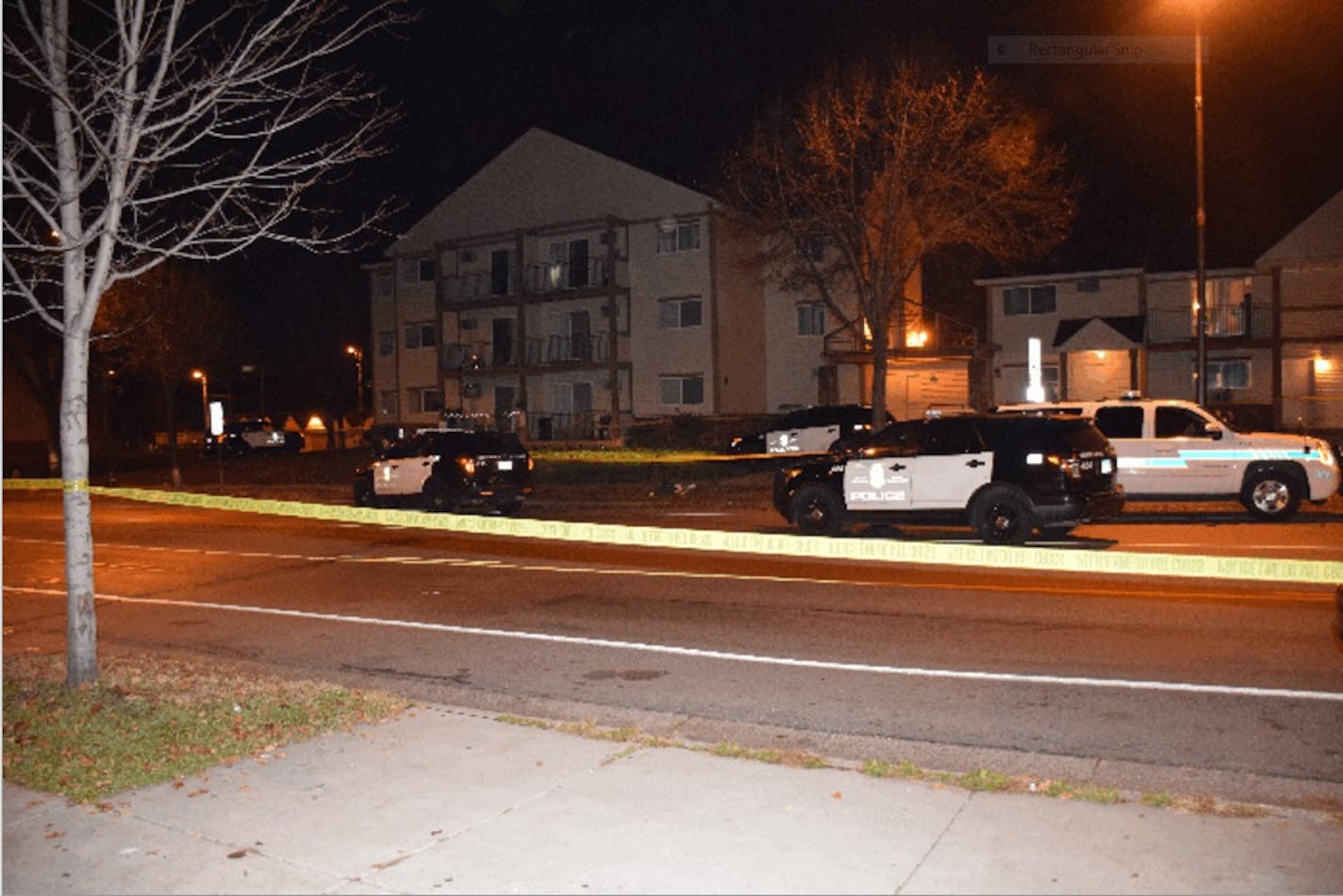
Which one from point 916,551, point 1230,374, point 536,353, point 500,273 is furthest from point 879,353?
point 500,273

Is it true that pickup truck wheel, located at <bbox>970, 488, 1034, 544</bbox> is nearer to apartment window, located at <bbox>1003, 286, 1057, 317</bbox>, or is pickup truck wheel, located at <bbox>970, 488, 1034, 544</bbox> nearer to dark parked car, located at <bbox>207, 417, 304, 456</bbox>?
apartment window, located at <bbox>1003, 286, 1057, 317</bbox>

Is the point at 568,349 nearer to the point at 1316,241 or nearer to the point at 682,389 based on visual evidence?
the point at 682,389

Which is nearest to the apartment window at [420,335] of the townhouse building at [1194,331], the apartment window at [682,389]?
the apartment window at [682,389]

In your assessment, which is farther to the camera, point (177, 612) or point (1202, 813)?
point (177, 612)

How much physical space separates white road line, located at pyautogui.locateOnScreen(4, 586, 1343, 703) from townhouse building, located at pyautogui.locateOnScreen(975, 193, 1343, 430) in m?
30.8

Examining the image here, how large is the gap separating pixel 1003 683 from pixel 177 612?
837cm

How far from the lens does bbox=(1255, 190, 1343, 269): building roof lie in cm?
3722

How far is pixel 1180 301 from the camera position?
39219mm

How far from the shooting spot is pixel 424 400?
50031mm

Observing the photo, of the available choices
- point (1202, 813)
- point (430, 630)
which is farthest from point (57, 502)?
point (1202, 813)

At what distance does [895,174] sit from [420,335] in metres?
28.4

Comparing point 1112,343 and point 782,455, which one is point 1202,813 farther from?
point 1112,343

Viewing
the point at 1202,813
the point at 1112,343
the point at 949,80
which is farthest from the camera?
the point at 1112,343

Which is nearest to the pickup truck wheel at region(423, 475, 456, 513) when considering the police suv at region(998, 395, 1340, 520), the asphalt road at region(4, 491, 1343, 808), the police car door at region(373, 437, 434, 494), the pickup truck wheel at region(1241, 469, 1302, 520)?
the police car door at region(373, 437, 434, 494)
